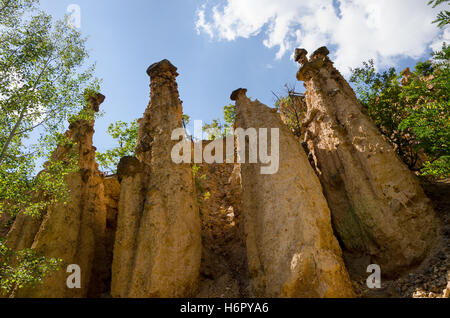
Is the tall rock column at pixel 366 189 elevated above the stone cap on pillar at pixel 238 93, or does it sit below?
below

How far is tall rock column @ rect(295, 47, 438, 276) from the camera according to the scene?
315 inches

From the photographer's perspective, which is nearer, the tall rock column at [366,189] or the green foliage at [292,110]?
the tall rock column at [366,189]

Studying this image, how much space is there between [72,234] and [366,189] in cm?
1105

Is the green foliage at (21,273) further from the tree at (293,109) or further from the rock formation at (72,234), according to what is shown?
the tree at (293,109)

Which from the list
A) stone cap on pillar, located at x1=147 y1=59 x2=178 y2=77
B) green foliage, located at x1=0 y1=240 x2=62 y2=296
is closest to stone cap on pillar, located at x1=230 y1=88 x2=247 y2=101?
stone cap on pillar, located at x1=147 y1=59 x2=178 y2=77

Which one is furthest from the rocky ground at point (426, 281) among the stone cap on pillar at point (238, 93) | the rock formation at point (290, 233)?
the stone cap on pillar at point (238, 93)

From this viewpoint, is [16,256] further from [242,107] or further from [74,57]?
[242,107]

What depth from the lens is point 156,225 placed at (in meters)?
8.59

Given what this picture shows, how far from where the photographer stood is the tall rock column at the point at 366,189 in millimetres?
8008

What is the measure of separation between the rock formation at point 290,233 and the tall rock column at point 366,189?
1771 mm

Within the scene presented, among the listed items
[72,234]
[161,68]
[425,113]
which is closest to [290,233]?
[425,113]

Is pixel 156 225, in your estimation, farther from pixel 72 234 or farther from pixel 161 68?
pixel 161 68

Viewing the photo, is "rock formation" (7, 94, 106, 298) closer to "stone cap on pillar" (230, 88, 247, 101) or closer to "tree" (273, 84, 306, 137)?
"stone cap on pillar" (230, 88, 247, 101)

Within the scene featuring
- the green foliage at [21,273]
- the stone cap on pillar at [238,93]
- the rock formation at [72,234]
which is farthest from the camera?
the stone cap on pillar at [238,93]
